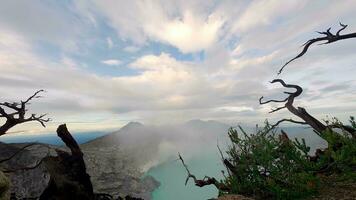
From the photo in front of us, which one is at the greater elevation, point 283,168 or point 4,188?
point 4,188

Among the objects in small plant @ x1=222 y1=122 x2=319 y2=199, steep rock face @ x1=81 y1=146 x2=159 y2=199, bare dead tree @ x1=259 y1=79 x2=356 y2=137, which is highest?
bare dead tree @ x1=259 y1=79 x2=356 y2=137

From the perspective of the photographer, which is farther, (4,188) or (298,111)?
(298,111)

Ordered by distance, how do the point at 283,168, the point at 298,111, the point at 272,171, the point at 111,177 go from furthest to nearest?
1. the point at 111,177
2. the point at 298,111
3. the point at 283,168
4. the point at 272,171

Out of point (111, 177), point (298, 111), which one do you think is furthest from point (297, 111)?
point (111, 177)

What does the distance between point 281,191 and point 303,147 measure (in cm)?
150

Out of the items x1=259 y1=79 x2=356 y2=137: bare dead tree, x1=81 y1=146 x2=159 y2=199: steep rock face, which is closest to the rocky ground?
x1=81 y1=146 x2=159 y2=199: steep rock face

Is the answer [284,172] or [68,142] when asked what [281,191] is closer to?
[284,172]

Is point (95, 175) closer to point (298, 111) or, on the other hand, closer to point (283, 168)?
point (298, 111)

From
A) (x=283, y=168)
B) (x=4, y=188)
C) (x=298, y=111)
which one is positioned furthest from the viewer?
(x=298, y=111)

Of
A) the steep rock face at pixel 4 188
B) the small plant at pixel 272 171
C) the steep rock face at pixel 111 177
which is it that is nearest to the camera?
the steep rock face at pixel 4 188

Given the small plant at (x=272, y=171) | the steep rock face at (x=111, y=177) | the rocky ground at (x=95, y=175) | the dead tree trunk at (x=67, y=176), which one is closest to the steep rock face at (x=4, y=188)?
the dead tree trunk at (x=67, y=176)

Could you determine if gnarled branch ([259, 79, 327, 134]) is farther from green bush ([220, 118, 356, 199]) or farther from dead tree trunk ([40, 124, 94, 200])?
dead tree trunk ([40, 124, 94, 200])

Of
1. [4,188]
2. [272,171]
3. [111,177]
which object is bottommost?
[111,177]

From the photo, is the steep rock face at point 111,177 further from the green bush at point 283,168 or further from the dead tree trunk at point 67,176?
the dead tree trunk at point 67,176
